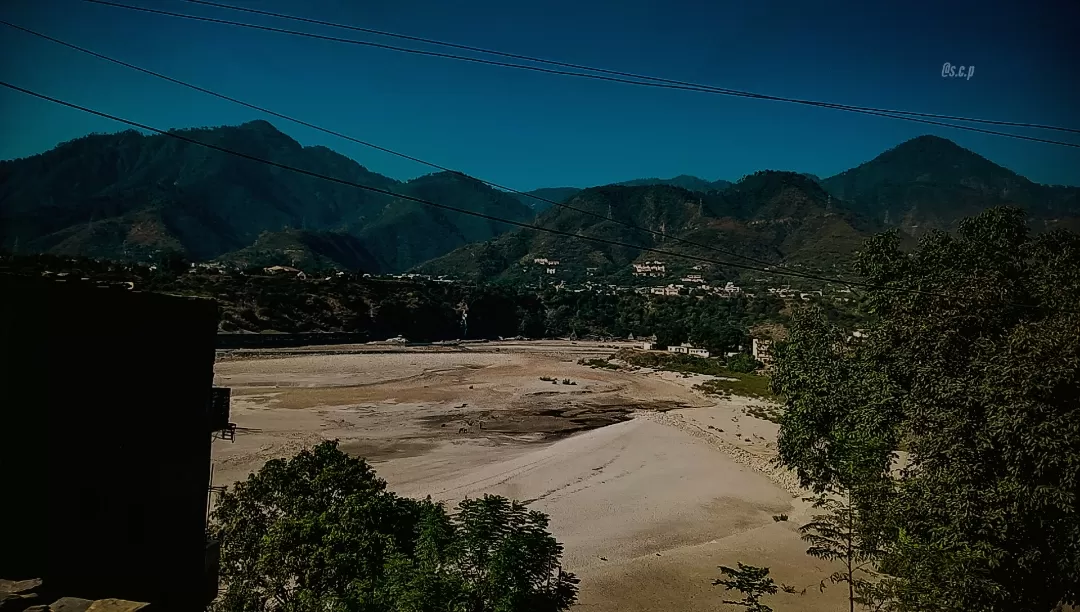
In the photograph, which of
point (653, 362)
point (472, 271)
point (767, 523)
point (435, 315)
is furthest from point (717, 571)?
point (472, 271)

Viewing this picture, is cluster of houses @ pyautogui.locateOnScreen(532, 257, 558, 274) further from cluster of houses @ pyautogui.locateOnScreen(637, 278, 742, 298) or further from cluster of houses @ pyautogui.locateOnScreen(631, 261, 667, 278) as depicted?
cluster of houses @ pyautogui.locateOnScreen(637, 278, 742, 298)

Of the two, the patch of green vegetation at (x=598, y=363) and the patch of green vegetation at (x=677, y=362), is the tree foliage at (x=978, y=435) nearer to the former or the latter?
the patch of green vegetation at (x=677, y=362)

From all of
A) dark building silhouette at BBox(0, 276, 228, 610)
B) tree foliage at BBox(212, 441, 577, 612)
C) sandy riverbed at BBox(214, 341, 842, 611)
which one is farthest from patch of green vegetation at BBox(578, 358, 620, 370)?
dark building silhouette at BBox(0, 276, 228, 610)

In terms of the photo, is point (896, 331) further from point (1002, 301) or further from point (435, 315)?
point (435, 315)

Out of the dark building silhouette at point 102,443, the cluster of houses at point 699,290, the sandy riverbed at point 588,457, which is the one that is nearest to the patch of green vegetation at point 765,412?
the sandy riverbed at point 588,457

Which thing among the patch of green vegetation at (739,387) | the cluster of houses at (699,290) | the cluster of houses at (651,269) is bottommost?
the patch of green vegetation at (739,387)
